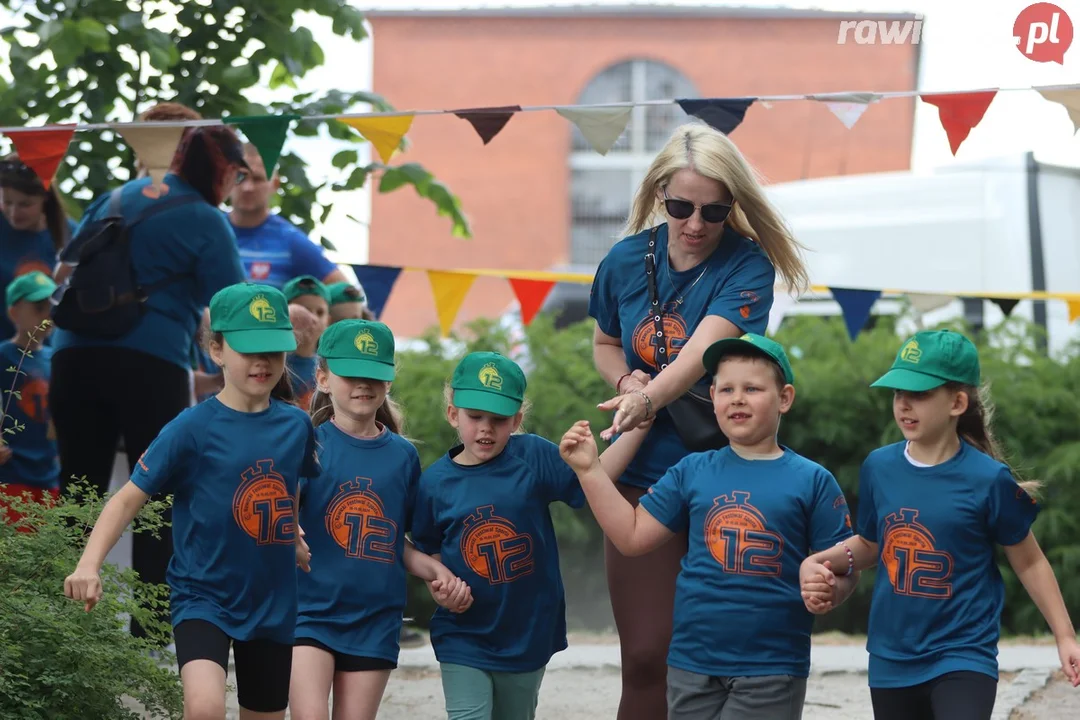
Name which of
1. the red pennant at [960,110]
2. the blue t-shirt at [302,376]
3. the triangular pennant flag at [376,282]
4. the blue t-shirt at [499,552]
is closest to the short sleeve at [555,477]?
the blue t-shirt at [499,552]

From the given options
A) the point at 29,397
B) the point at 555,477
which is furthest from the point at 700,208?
the point at 29,397

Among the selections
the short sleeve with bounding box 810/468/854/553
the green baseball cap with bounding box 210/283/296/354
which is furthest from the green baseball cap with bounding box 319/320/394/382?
the short sleeve with bounding box 810/468/854/553

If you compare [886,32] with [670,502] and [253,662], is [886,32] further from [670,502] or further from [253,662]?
[253,662]

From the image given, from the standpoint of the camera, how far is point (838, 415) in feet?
29.7

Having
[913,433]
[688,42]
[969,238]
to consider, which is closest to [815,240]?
[969,238]

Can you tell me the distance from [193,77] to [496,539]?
389 centimetres

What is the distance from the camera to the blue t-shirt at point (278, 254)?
6.94 meters

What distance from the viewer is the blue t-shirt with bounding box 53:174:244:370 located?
18.7ft

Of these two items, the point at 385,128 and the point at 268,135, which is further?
the point at 385,128

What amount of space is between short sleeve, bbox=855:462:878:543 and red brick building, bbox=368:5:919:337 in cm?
2687

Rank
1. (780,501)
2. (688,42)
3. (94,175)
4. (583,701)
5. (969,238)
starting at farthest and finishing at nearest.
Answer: (688,42) → (969,238) → (94,175) → (583,701) → (780,501)

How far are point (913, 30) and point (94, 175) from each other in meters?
4.06

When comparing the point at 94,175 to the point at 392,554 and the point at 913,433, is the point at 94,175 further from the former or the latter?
the point at 913,433

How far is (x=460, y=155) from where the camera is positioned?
3166cm
